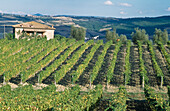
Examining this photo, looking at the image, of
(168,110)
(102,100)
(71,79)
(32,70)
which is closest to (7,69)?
(32,70)

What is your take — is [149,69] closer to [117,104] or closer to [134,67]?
[134,67]

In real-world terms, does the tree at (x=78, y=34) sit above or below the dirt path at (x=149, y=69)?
above

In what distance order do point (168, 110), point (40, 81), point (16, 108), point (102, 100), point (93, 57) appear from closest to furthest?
point (168, 110) → point (16, 108) → point (102, 100) → point (40, 81) → point (93, 57)

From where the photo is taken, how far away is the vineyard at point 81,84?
18.0 m

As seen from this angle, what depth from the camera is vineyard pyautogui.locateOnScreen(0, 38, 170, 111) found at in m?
18.0

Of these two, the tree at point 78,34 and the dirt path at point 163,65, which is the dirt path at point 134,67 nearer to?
the dirt path at point 163,65

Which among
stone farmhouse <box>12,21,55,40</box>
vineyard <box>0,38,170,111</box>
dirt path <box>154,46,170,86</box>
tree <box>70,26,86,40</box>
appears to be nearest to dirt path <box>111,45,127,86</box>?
vineyard <box>0,38,170,111</box>

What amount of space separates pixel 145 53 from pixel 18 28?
35.1 metres

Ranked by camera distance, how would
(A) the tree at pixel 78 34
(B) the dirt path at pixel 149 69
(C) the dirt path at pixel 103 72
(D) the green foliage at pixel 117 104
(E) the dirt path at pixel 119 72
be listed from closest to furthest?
(D) the green foliage at pixel 117 104, (E) the dirt path at pixel 119 72, (C) the dirt path at pixel 103 72, (B) the dirt path at pixel 149 69, (A) the tree at pixel 78 34

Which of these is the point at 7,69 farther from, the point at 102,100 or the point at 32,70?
the point at 102,100

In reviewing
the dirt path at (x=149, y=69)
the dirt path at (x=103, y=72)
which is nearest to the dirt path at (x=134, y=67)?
the dirt path at (x=149, y=69)

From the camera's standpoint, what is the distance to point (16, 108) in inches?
672

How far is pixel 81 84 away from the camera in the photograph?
3142 cm

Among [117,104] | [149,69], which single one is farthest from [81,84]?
[117,104]
